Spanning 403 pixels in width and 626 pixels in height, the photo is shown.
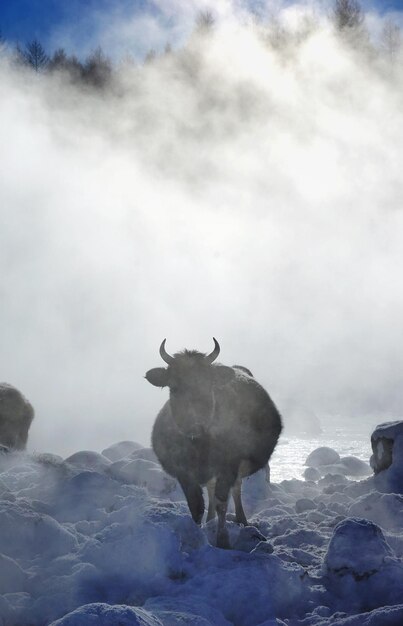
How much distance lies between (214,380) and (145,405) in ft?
62.1

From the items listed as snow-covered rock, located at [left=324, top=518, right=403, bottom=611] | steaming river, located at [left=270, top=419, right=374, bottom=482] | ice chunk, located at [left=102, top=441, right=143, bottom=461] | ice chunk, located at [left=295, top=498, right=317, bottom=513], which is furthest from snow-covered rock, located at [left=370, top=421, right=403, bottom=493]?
ice chunk, located at [left=102, top=441, right=143, bottom=461]

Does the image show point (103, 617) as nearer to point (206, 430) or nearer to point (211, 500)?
point (206, 430)

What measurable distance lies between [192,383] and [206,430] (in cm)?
52

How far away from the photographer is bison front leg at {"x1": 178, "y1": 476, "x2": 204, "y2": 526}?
637 centimetres

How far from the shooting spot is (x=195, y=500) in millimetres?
6383

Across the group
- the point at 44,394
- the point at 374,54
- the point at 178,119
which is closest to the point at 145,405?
the point at 44,394

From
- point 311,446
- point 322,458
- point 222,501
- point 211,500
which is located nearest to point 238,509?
point 211,500

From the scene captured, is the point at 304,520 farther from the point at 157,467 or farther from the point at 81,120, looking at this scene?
the point at 81,120

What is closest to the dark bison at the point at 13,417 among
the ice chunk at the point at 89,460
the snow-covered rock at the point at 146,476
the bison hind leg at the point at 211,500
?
the ice chunk at the point at 89,460

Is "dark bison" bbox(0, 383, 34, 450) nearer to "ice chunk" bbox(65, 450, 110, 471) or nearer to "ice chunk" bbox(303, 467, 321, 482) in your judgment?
"ice chunk" bbox(65, 450, 110, 471)

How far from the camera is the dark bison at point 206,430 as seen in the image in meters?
6.26

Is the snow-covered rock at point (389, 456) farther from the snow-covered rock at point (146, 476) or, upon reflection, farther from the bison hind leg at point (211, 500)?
the snow-covered rock at point (146, 476)

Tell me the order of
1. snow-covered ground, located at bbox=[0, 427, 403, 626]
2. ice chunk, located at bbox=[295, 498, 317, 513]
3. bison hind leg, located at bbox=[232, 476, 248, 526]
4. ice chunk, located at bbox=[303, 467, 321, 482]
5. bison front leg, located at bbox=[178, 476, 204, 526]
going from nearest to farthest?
snow-covered ground, located at bbox=[0, 427, 403, 626] → bison front leg, located at bbox=[178, 476, 204, 526] → bison hind leg, located at bbox=[232, 476, 248, 526] → ice chunk, located at bbox=[295, 498, 317, 513] → ice chunk, located at bbox=[303, 467, 321, 482]

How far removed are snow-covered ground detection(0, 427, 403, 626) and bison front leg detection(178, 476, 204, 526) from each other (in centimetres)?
24
